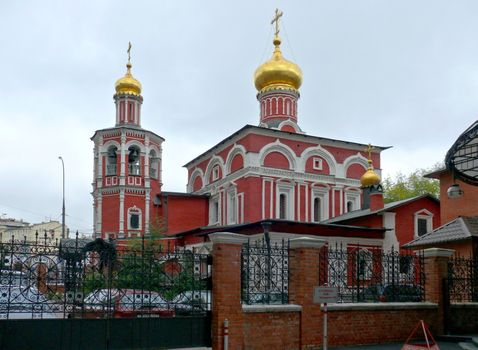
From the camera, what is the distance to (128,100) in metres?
41.6

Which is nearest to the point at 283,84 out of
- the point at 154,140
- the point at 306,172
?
the point at 306,172

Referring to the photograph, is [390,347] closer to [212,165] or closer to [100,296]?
[100,296]

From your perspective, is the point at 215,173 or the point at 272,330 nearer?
the point at 272,330

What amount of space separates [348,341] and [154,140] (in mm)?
29973

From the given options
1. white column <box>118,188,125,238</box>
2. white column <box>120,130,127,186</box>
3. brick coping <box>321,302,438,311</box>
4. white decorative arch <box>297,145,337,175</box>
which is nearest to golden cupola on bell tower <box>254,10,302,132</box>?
white decorative arch <box>297,145,337,175</box>

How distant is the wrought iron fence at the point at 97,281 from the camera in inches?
377

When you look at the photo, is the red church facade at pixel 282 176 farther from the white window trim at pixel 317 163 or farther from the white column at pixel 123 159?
the white column at pixel 123 159

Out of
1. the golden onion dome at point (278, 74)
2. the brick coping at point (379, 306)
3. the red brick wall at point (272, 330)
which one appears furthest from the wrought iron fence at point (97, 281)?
the golden onion dome at point (278, 74)

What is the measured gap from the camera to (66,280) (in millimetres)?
10039

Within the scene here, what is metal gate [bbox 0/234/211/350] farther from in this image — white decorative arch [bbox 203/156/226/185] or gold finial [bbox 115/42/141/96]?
gold finial [bbox 115/42/141/96]

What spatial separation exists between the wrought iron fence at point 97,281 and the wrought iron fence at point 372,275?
2.99m

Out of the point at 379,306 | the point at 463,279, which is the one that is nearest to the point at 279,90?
the point at 463,279

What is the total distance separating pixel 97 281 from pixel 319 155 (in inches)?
1074

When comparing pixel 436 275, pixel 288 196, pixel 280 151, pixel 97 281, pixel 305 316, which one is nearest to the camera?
pixel 97 281
